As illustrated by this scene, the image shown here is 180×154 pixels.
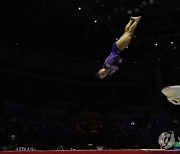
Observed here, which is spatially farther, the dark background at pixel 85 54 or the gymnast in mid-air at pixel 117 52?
the dark background at pixel 85 54

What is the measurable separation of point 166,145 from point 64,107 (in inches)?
721

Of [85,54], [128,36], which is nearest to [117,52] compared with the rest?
[128,36]

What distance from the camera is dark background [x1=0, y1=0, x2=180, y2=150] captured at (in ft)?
62.7

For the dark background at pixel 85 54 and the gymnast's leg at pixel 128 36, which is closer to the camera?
the gymnast's leg at pixel 128 36

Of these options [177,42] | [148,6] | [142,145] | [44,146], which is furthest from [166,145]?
[177,42]

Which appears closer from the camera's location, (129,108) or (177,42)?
(177,42)

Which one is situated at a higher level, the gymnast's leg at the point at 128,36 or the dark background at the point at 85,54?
the dark background at the point at 85,54

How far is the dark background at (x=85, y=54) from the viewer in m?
19.1

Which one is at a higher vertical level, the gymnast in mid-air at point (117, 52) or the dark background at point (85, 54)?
the dark background at point (85, 54)

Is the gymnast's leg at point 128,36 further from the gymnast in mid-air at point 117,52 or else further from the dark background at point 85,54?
the dark background at point 85,54

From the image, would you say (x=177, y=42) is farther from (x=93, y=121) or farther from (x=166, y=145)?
(x=166, y=145)

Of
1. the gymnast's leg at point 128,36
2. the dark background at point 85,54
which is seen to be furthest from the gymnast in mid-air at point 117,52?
the dark background at point 85,54

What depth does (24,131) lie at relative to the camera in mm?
17703

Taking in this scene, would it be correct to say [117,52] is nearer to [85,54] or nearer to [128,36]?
[128,36]
